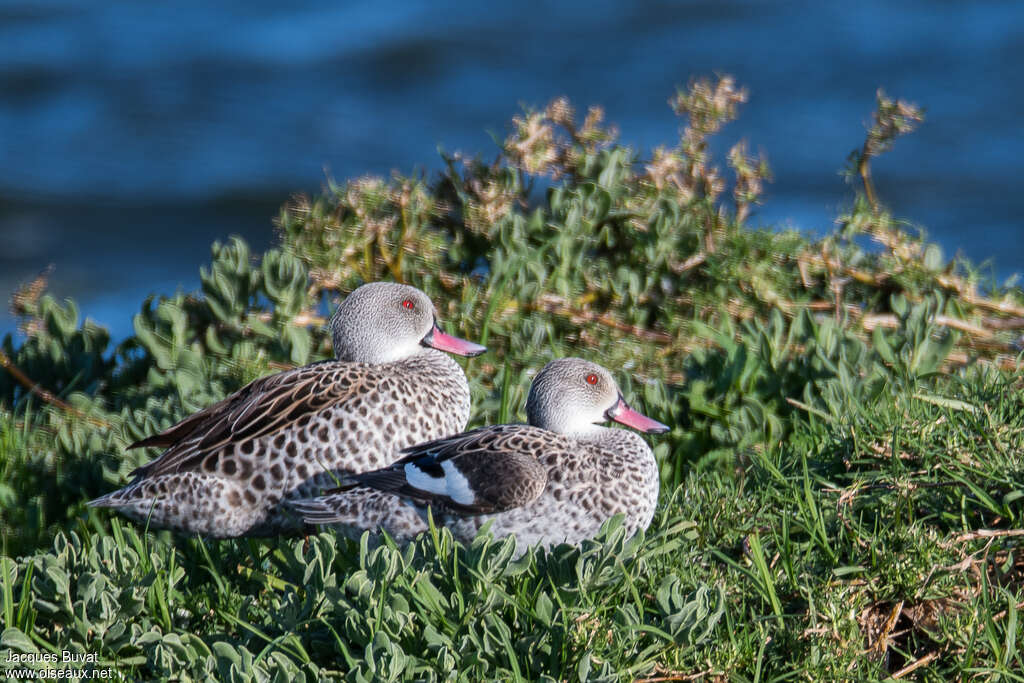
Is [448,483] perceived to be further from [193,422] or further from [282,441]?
[193,422]

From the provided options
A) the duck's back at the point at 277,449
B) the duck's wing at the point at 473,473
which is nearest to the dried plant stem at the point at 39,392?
the duck's back at the point at 277,449

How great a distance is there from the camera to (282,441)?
14.5 feet

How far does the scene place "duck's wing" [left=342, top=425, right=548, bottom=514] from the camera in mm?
3846

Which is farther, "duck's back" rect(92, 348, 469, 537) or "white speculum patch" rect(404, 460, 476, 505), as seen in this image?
"duck's back" rect(92, 348, 469, 537)

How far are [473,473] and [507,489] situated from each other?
15 cm

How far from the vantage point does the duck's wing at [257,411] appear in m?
4.48

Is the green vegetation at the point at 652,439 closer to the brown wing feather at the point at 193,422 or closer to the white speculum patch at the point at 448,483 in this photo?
the white speculum patch at the point at 448,483

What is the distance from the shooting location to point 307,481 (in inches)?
173

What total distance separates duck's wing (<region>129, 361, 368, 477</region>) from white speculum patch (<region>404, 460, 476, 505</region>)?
624 mm

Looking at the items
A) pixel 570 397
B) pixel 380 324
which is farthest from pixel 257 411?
pixel 570 397

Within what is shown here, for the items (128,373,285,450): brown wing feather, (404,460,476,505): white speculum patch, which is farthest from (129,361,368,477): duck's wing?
(404,460,476,505): white speculum patch

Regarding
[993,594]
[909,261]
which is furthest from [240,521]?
[909,261]

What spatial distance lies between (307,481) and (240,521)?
0.28 m

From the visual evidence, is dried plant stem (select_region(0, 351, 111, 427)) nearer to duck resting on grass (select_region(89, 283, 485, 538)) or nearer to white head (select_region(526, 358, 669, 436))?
duck resting on grass (select_region(89, 283, 485, 538))
